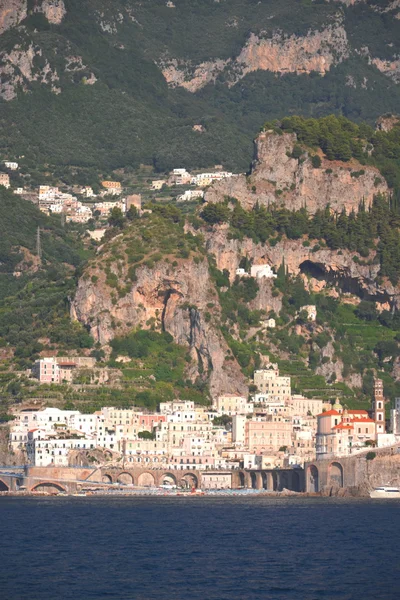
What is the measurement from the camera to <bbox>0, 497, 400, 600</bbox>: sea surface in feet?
346

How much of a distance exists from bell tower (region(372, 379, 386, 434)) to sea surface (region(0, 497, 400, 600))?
72.9 ft

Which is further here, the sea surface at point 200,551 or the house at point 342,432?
the house at point 342,432

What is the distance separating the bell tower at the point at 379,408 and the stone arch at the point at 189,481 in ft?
56.9

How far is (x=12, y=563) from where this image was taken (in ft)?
381

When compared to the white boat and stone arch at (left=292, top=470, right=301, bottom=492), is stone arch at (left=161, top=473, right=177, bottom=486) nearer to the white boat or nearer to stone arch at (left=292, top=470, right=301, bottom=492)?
stone arch at (left=292, top=470, right=301, bottom=492)

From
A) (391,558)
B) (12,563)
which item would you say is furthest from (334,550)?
(12,563)

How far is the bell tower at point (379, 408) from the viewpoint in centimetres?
19362

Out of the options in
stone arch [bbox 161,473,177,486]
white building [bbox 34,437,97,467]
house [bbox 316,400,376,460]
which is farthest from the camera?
stone arch [bbox 161,473,177,486]

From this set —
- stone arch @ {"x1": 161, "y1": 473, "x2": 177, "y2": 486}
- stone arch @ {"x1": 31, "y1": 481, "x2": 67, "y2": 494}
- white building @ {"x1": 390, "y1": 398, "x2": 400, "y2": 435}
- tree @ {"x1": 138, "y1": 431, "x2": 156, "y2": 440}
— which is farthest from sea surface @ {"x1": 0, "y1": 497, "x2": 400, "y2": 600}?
tree @ {"x1": 138, "y1": 431, "x2": 156, "y2": 440}

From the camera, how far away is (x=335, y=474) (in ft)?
598

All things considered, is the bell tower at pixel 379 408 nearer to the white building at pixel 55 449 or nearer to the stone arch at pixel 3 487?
the white building at pixel 55 449

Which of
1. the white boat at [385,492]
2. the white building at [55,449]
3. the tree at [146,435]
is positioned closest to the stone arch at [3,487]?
the white building at [55,449]

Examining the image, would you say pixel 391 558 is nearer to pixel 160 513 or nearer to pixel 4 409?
pixel 160 513

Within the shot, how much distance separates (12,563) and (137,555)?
845 cm
